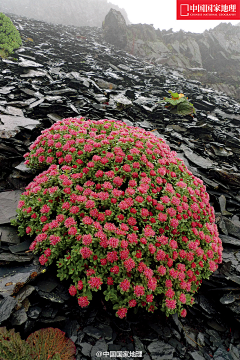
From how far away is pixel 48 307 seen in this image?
142 inches

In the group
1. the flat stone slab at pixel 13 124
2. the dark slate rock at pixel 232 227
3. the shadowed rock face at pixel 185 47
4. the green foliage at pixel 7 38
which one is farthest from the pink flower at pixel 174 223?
the shadowed rock face at pixel 185 47

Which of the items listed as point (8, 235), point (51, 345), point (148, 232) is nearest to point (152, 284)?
point (148, 232)

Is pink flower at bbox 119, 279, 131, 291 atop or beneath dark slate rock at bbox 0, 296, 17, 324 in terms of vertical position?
beneath

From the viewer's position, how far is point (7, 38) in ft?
61.0

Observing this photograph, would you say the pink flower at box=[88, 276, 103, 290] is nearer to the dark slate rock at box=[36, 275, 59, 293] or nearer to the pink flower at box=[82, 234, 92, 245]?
the pink flower at box=[82, 234, 92, 245]

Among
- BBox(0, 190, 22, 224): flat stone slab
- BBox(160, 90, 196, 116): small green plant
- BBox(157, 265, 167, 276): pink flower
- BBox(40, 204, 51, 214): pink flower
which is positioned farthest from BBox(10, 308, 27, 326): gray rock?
BBox(160, 90, 196, 116): small green plant

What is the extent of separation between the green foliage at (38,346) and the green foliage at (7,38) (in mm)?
21077

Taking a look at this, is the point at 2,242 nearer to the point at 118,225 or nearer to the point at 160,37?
the point at 118,225

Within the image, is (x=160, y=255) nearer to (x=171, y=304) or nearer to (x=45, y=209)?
(x=171, y=304)

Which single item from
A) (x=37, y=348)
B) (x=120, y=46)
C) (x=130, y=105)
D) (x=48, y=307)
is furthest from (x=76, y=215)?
(x=120, y=46)

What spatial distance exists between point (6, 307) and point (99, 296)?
166 centimetres

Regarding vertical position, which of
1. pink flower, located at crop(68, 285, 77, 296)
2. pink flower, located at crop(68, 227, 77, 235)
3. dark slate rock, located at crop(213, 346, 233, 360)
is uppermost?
pink flower, located at crop(68, 227, 77, 235)

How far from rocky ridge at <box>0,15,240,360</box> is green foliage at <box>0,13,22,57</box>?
5682 millimetres

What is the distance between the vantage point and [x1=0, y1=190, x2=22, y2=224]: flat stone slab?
4.68 metres
